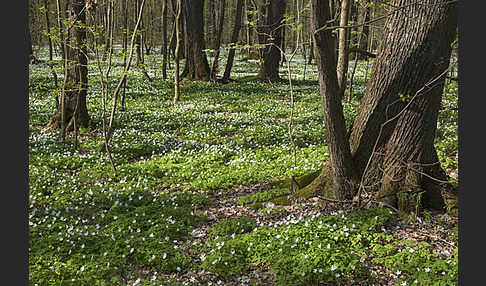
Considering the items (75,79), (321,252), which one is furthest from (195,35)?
(321,252)

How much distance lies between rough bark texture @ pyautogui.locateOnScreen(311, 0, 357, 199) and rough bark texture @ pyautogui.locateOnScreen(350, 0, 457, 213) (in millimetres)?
417

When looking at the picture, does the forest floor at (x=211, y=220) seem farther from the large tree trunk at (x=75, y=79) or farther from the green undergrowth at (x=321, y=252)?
the large tree trunk at (x=75, y=79)

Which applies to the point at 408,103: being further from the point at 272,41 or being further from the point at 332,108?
the point at 272,41

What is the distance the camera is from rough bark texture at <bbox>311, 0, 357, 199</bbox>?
4840 millimetres

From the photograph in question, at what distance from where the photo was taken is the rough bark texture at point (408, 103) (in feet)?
16.3

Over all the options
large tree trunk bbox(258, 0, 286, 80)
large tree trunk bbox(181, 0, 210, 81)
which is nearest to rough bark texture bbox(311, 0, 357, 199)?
large tree trunk bbox(258, 0, 286, 80)

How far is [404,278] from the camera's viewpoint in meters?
4.09

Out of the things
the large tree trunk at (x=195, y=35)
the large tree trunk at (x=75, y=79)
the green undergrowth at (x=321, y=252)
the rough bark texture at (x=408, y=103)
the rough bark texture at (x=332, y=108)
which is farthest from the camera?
the large tree trunk at (x=195, y=35)

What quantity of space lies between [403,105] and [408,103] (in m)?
0.17

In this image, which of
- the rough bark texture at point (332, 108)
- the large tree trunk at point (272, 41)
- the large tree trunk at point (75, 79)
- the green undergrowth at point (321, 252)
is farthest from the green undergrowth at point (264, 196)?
the large tree trunk at point (272, 41)

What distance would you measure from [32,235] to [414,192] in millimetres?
6091

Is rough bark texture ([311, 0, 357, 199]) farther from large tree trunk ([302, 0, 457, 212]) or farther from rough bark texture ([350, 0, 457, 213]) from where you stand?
rough bark texture ([350, 0, 457, 213])

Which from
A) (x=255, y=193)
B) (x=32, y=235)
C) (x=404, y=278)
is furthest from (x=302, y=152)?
(x=32, y=235)

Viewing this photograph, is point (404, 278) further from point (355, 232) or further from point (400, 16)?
point (400, 16)
